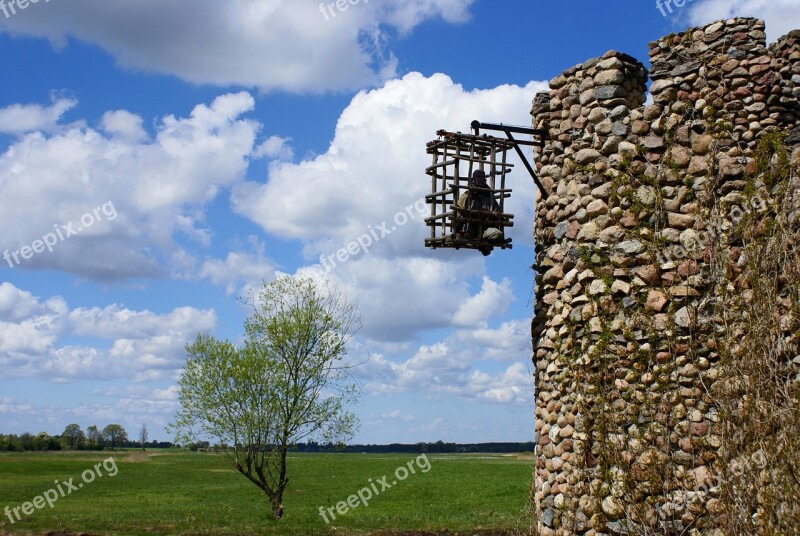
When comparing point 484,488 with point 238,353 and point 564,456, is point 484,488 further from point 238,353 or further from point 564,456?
point 564,456

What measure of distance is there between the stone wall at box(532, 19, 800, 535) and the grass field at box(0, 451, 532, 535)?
3.77 metres

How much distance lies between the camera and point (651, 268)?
8.46m

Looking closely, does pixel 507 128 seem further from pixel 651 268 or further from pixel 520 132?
pixel 651 268

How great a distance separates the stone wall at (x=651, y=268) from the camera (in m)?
8.06

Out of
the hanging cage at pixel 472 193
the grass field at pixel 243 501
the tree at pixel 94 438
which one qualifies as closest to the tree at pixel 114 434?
the tree at pixel 94 438

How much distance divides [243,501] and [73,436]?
75828mm

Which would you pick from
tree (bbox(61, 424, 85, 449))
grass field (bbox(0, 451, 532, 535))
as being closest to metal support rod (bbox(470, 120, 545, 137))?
grass field (bbox(0, 451, 532, 535))

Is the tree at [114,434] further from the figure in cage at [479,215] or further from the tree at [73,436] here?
the figure in cage at [479,215]

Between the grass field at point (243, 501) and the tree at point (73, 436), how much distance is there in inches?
1715

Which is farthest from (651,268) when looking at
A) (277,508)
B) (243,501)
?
(243,501)

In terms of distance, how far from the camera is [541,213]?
33.2 feet

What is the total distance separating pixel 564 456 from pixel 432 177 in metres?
4.05

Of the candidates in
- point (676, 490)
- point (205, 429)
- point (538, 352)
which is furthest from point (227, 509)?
point (676, 490)

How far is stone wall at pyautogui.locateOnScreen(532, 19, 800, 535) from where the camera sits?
317 inches
